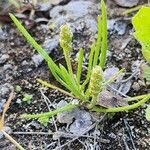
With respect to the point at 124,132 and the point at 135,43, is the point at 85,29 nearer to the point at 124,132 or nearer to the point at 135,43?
the point at 135,43

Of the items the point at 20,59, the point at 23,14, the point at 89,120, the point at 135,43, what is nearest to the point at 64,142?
the point at 89,120

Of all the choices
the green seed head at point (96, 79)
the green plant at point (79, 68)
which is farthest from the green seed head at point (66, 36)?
the green seed head at point (96, 79)

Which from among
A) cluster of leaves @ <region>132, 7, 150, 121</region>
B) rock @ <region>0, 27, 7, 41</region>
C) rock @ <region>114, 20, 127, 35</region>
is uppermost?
cluster of leaves @ <region>132, 7, 150, 121</region>

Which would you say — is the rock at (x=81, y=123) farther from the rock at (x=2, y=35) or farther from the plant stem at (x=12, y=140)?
the rock at (x=2, y=35)

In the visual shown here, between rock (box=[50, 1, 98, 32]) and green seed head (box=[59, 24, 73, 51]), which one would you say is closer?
green seed head (box=[59, 24, 73, 51])

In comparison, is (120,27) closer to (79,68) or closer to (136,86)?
(136,86)

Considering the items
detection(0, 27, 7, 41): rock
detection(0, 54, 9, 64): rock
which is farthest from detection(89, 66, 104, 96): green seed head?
detection(0, 27, 7, 41): rock

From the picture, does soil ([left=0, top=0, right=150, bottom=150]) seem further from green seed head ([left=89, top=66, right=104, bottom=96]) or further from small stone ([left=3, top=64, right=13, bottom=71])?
green seed head ([left=89, top=66, right=104, bottom=96])
